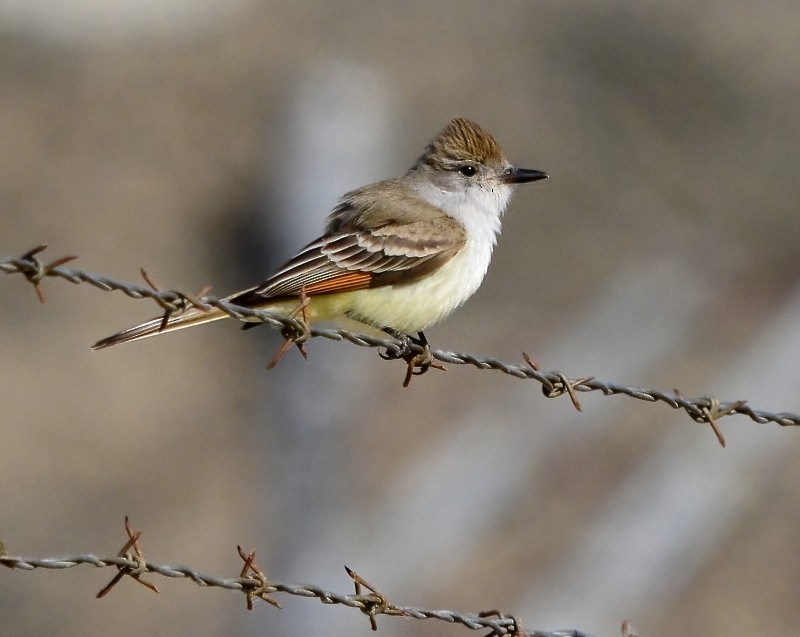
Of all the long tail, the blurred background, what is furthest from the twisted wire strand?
the blurred background

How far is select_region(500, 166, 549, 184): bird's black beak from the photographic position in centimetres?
662

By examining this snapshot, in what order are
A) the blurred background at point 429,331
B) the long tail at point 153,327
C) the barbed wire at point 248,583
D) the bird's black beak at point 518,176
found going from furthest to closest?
the blurred background at point 429,331, the bird's black beak at point 518,176, the long tail at point 153,327, the barbed wire at point 248,583

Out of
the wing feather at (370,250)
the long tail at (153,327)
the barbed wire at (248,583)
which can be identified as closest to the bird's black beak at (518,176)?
the wing feather at (370,250)

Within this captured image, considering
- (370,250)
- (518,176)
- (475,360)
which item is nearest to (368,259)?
(370,250)

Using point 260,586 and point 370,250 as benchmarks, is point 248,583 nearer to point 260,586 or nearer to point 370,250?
point 260,586

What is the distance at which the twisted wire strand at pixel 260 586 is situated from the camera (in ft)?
12.0

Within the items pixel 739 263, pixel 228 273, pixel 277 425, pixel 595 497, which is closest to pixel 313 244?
pixel 277 425

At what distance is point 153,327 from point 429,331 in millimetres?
10446

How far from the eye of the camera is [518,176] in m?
6.68

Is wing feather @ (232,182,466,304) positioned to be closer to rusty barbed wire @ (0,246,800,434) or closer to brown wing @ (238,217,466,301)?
brown wing @ (238,217,466,301)

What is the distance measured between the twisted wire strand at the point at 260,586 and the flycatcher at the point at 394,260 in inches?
63.6

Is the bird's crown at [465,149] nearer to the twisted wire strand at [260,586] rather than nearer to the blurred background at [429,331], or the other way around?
the twisted wire strand at [260,586]

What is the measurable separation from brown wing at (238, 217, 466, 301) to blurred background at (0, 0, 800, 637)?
4.13m

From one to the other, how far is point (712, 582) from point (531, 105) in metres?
9.04
